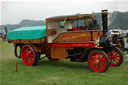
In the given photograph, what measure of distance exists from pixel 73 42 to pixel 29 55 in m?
2.29

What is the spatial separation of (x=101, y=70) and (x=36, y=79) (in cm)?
227

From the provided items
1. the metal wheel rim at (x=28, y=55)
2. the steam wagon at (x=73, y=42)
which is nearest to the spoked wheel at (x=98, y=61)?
the steam wagon at (x=73, y=42)

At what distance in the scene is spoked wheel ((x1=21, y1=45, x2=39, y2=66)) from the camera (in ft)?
28.6

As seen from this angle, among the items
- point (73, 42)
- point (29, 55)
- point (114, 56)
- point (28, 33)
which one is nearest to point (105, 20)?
point (73, 42)

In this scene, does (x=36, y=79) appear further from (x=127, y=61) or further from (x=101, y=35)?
(x=127, y=61)

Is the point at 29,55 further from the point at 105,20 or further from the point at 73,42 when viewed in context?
the point at 105,20

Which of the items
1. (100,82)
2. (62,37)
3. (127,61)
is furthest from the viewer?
(127,61)

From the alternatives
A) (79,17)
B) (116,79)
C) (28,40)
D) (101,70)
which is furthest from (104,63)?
(28,40)

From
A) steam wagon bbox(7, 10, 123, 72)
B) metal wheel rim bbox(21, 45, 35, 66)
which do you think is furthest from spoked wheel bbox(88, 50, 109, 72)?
metal wheel rim bbox(21, 45, 35, 66)

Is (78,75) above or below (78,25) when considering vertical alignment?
below

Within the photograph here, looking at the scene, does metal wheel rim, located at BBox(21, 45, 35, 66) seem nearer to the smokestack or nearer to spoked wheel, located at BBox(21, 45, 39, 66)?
spoked wheel, located at BBox(21, 45, 39, 66)

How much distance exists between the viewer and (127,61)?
956cm

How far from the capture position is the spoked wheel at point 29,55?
28.6 ft

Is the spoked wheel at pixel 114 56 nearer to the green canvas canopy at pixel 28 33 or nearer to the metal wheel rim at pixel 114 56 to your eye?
the metal wheel rim at pixel 114 56
